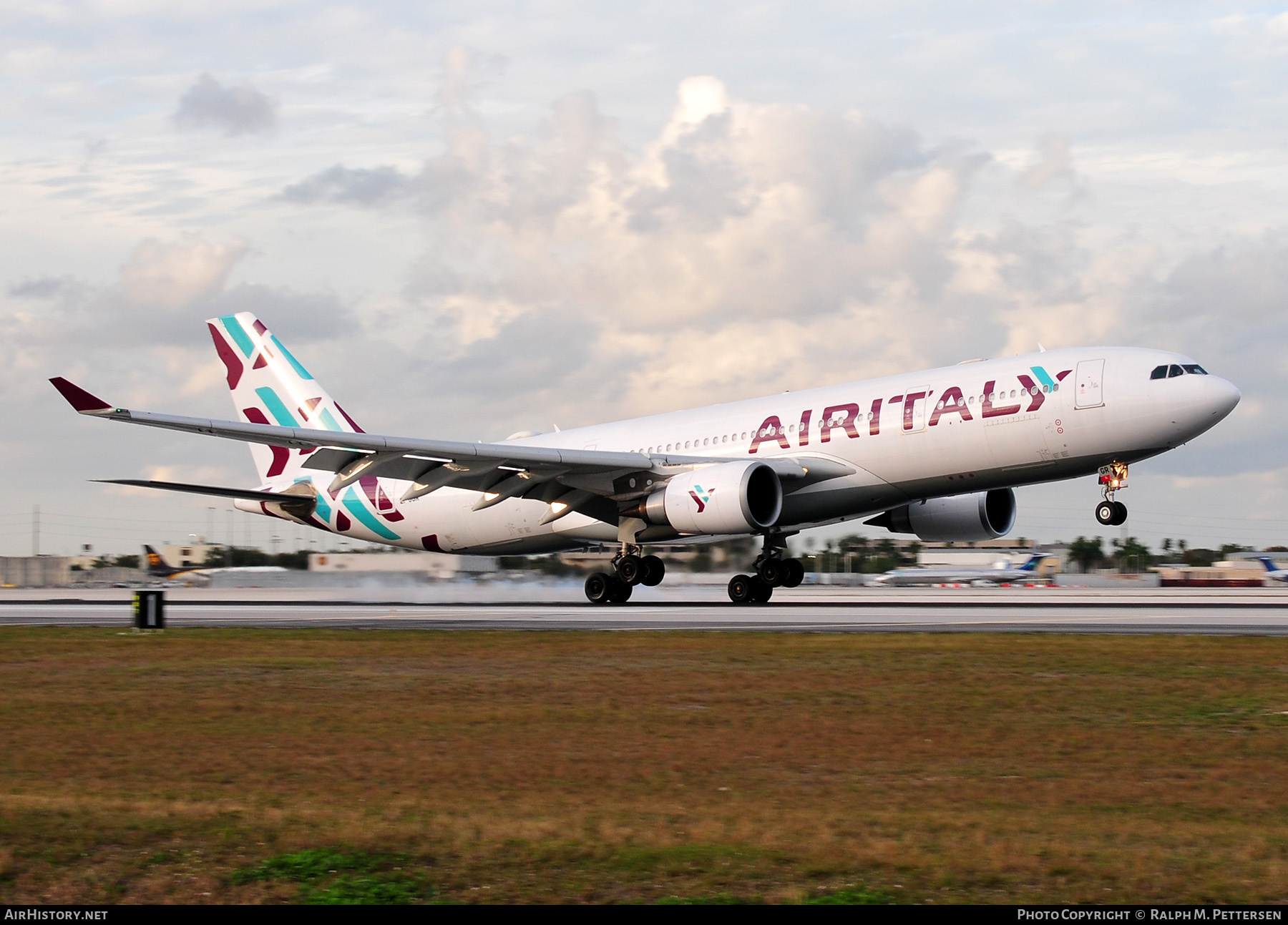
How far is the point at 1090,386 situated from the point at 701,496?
9543mm

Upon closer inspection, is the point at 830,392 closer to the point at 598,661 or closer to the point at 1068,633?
the point at 1068,633

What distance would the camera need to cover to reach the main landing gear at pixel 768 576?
36969mm

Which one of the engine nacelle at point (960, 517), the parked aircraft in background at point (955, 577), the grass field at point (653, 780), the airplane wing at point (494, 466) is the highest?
the airplane wing at point (494, 466)

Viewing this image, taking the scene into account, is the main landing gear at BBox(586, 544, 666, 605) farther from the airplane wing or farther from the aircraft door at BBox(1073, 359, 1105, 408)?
the aircraft door at BBox(1073, 359, 1105, 408)

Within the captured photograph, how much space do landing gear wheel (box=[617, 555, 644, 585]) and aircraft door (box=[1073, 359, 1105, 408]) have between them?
12341 millimetres

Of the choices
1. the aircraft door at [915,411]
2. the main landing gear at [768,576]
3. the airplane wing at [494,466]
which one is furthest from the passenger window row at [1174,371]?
the main landing gear at [768,576]

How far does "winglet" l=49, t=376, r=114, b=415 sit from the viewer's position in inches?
1035

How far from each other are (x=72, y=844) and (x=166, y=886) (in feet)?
3.64

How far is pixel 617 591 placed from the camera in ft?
124

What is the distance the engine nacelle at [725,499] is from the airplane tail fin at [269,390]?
550 inches

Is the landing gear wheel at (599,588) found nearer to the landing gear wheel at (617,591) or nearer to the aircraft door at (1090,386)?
the landing gear wheel at (617,591)

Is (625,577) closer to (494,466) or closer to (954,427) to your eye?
(494,466)

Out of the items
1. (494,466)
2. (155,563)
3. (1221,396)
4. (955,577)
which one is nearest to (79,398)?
(494,466)

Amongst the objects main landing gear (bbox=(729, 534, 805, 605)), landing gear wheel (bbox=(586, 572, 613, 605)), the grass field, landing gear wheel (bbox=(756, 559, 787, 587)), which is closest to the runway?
landing gear wheel (bbox=(586, 572, 613, 605))
